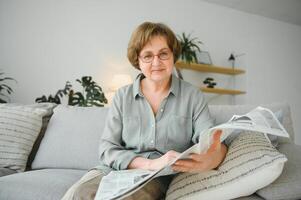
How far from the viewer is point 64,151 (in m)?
1.42

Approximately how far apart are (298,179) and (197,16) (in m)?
3.47

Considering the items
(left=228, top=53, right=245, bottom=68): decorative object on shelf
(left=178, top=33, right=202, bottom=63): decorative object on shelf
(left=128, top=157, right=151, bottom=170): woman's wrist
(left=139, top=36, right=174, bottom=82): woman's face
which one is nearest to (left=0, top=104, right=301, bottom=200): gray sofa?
(left=128, top=157, right=151, bottom=170): woman's wrist

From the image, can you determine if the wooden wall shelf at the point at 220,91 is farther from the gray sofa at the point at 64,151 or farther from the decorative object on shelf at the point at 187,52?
the gray sofa at the point at 64,151

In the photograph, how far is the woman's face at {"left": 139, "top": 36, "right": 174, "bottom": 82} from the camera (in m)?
1.01

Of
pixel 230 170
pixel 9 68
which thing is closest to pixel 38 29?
pixel 9 68

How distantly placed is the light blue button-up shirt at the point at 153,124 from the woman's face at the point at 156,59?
8 cm

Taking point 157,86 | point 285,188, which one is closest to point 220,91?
point 157,86

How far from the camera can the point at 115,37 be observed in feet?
11.1

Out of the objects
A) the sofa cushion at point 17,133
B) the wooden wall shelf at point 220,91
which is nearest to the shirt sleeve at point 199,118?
the sofa cushion at point 17,133

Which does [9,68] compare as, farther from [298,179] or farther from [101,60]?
[298,179]

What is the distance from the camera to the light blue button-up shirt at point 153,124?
3.16ft

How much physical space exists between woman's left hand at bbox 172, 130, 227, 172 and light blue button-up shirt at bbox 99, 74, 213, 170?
0.60ft

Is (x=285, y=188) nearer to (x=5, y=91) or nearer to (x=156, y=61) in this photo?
(x=156, y=61)

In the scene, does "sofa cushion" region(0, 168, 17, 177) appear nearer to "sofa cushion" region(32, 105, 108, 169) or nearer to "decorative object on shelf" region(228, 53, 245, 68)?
"sofa cushion" region(32, 105, 108, 169)
